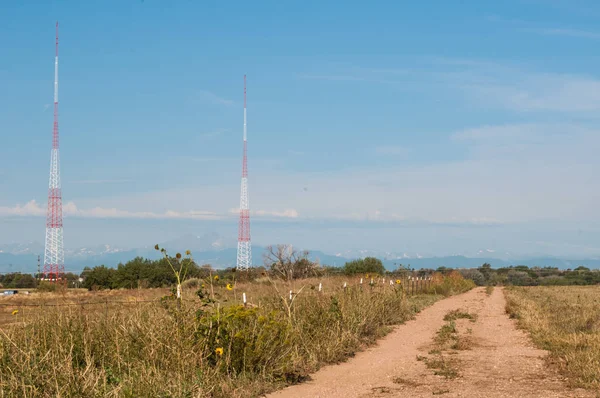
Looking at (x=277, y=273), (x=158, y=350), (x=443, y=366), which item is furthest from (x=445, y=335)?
(x=277, y=273)

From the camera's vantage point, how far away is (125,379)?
853 cm

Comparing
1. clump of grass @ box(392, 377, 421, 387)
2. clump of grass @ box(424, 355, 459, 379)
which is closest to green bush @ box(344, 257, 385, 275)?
clump of grass @ box(424, 355, 459, 379)

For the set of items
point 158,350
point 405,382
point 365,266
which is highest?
point 365,266

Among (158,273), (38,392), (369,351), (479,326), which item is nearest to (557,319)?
(479,326)

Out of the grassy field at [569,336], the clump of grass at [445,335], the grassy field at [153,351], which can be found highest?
the grassy field at [153,351]

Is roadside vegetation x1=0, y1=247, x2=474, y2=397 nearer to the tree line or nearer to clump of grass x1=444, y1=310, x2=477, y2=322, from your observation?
the tree line

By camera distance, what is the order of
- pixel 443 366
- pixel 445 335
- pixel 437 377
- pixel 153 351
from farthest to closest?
pixel 445 335 < pixel 443 366 < pixel 437 377 < pixel 153 351

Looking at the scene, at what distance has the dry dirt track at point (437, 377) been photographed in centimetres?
1020

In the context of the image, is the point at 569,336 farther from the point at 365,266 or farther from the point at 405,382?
the point at 365,266

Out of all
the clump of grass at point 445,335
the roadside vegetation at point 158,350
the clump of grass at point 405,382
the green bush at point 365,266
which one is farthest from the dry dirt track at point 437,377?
the green bush at point 365,266

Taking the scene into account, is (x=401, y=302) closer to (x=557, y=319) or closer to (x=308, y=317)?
(x=557, y=319)

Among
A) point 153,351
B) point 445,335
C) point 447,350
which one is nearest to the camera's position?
point 153,351

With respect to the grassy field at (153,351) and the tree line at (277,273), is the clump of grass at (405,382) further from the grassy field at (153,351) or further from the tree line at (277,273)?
the tree line at (277,273)

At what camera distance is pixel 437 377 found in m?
11.4
